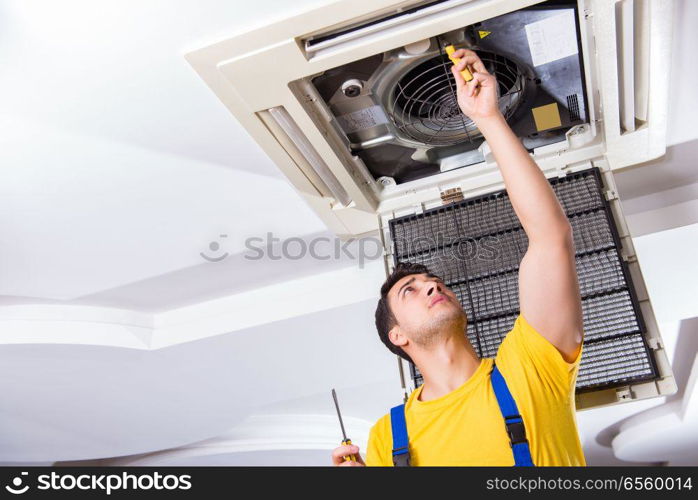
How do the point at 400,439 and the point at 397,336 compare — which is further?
the point at 397,336

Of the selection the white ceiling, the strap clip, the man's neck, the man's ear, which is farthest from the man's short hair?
the white ceiling

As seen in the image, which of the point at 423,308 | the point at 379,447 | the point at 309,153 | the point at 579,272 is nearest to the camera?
the point at 379,447

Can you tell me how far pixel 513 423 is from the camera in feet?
4.58

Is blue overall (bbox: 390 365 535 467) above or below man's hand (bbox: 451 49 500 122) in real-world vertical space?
below

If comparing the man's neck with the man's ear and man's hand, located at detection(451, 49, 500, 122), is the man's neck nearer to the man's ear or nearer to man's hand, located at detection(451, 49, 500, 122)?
the man's ear

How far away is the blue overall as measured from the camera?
4.46ft

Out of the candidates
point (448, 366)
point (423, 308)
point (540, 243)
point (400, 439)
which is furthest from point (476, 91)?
point (400, 439)

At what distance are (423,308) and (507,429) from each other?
44 centimetres

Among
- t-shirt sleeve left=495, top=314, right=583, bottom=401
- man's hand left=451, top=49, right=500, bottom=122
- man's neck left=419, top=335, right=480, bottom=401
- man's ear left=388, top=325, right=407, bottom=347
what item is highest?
man's hand left=451, top=49, right=500, bottom=122

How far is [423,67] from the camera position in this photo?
1.95 meters

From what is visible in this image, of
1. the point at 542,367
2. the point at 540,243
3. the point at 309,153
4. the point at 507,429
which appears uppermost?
the point at 309,153

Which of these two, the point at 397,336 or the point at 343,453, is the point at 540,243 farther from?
the point at 343,453

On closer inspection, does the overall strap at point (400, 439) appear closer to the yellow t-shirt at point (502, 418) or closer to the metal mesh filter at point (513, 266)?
the yellow t-shirt at point (502, 418)

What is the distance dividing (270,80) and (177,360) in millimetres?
2406
